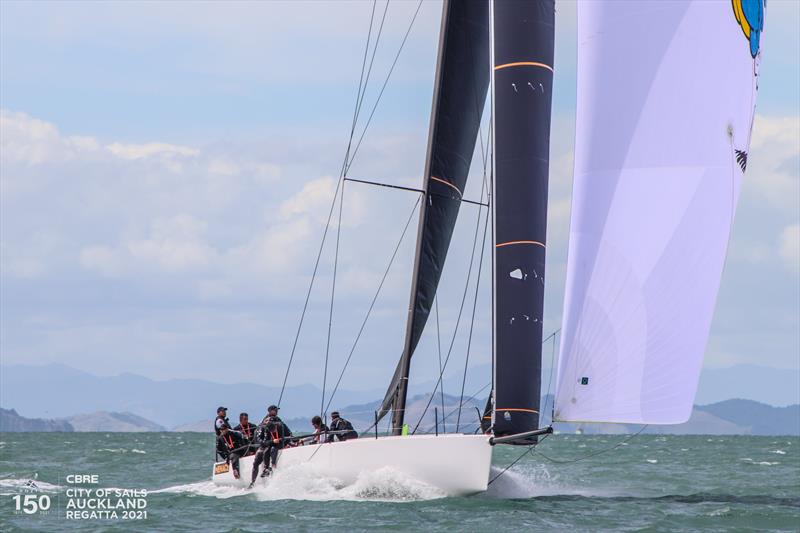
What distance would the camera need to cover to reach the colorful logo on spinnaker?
15.6 metres

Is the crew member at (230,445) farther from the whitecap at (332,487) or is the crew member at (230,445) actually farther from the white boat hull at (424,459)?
the white boat hull at (424,459)

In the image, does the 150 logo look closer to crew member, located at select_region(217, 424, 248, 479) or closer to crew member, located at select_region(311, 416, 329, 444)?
crew member, located at select_region(217, 424, 248, 479)

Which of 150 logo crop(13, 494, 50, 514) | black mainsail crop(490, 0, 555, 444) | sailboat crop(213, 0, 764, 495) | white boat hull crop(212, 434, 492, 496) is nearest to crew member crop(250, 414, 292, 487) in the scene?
white boat hull crop(212, 434, 492, 496)

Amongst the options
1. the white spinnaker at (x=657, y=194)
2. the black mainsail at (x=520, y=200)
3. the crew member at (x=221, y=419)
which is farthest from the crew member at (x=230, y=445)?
the white spinnaker at (x=657, y=194)

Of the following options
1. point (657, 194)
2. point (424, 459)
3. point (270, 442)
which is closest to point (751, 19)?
point (657, 194)

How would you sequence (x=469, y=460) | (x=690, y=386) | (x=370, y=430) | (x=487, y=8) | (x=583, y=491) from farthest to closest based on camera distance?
(x=583, y=491)
(x=487, y=8)
(x=370, y=430)
(x=469, y=460)
(x=690, y=386)

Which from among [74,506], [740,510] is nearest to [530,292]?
[740,510]

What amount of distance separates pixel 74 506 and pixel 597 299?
10.2 metres

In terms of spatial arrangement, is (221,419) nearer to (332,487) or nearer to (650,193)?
(332,487)

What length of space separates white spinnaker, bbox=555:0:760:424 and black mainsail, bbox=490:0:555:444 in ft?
4.52

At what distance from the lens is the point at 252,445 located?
21.0 m

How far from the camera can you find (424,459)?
17.1 m

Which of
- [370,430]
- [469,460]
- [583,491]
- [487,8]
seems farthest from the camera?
[583,491]

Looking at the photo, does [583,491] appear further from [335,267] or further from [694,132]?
[694,132]
